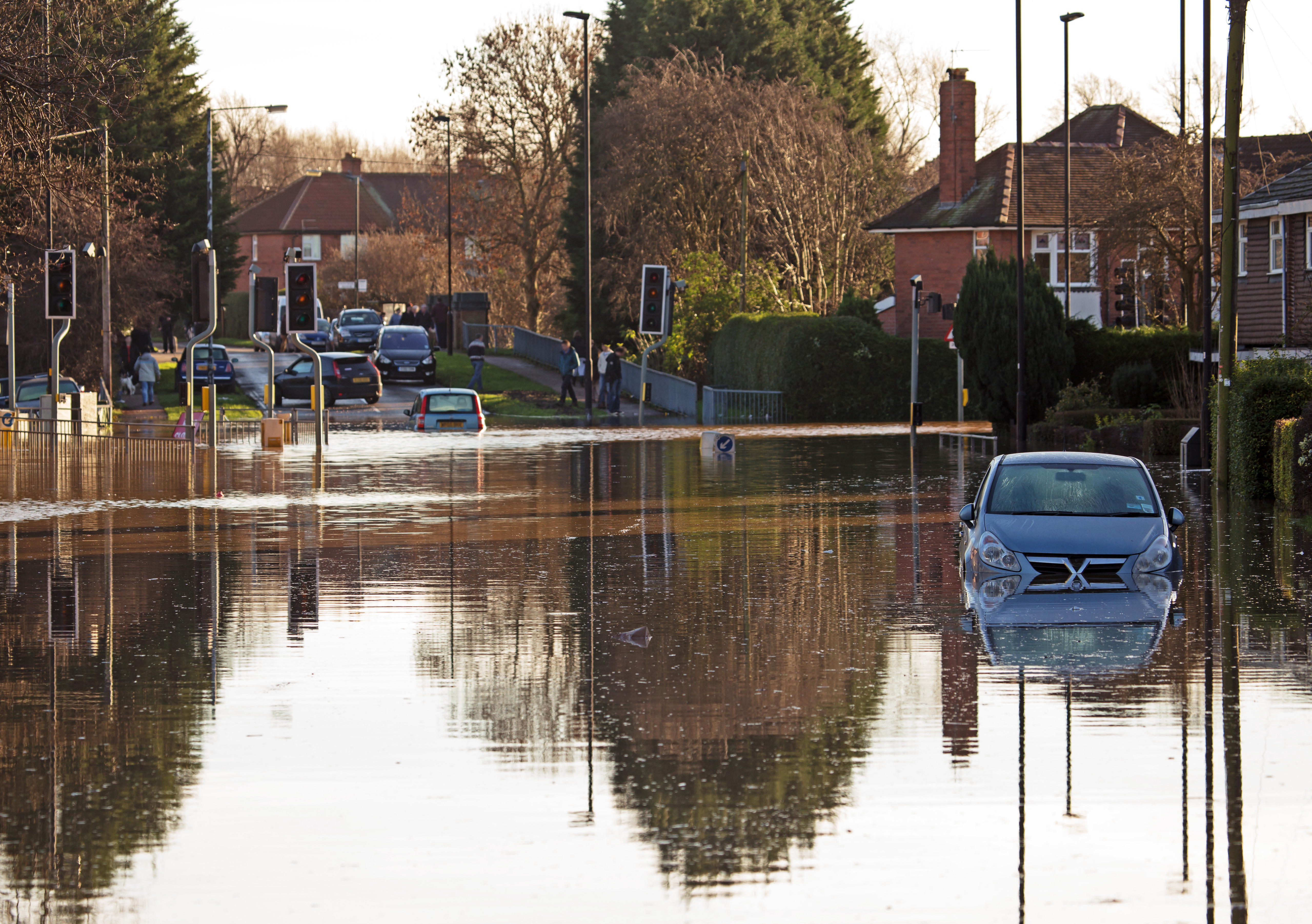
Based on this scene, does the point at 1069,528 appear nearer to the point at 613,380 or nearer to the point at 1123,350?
the point at 1123,350

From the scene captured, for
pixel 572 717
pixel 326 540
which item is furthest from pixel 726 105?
pixel 572 717

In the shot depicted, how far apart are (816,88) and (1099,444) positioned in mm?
34405

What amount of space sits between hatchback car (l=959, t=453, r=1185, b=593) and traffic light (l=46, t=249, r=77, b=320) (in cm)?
2539

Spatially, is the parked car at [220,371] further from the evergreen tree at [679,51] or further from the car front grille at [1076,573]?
the car front grille at [1076,573]

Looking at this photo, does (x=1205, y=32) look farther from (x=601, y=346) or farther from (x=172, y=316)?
(x=172, y=316)

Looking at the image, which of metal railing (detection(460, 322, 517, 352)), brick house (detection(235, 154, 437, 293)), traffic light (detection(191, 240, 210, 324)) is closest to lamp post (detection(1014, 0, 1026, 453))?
traffic light (detection(191, 240, 210, 324))

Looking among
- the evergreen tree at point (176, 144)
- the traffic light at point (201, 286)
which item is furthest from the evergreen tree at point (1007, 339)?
the evergreen tree at point (176, 144)

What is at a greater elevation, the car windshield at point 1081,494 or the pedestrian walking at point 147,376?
the pedestrian walking at point 147,376

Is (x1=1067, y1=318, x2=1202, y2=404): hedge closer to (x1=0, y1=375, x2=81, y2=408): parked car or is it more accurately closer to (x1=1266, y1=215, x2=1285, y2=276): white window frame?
(x1=1266, y1=215, x2=1285, y2=276): white window frame

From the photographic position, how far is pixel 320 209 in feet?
394

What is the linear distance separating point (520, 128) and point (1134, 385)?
36.2 metres

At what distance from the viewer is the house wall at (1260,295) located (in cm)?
3991

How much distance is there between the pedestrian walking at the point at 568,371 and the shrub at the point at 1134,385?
17570 mm

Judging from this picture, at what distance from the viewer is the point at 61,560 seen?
685 inches
